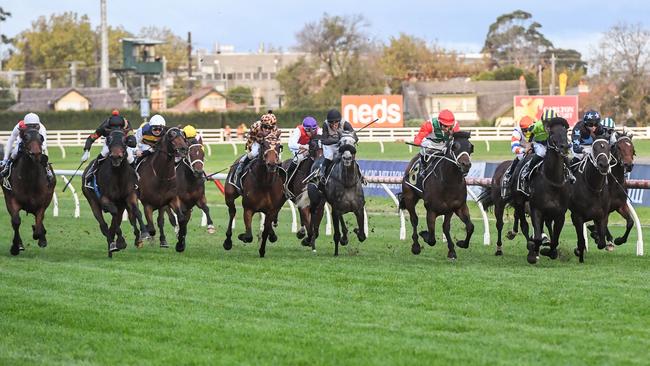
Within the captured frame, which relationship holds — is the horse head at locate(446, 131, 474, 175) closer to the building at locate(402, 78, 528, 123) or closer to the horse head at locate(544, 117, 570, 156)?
the horse head at locate(544, 117, 570, 156)

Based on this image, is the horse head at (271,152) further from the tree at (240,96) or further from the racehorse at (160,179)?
the tree at (240,96)

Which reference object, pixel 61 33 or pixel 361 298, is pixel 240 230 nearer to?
pixel 361 298

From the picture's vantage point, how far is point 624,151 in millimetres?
17188

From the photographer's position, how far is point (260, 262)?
17.0 meters

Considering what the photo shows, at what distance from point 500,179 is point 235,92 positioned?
104000 millimetres

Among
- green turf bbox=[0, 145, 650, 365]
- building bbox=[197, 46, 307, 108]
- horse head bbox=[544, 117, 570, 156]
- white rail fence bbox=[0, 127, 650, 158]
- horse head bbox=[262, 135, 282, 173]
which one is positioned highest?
building bbox=[197, 46, 307, 108]

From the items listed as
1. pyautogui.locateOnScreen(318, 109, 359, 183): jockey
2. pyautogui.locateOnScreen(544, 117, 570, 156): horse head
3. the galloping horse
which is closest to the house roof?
pyautogui.locateOnScreen(318, 109, 359, 183): jockey

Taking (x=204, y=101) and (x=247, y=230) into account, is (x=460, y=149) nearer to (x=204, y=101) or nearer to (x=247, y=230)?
(x=247, y=230)

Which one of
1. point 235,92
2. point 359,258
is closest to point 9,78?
point 235,92

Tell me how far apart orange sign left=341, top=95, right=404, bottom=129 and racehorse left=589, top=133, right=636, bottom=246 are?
2199 inches

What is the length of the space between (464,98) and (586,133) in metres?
86.0

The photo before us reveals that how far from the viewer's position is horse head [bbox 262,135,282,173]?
17.6m

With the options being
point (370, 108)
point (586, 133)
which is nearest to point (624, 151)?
point (586, 133)

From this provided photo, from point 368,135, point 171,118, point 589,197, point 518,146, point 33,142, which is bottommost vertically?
point 368,135
